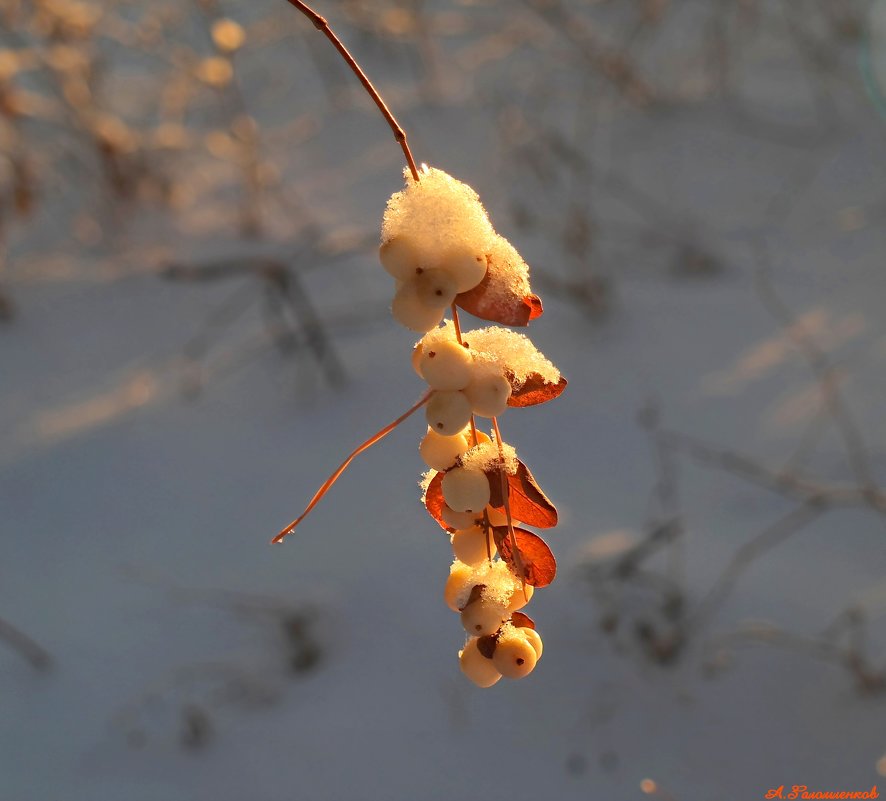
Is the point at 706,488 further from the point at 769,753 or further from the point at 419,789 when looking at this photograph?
the point at 419,789

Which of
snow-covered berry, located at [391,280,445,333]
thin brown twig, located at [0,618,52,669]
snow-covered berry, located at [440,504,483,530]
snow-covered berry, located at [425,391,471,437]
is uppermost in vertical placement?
thin brown twig, located at [0,618,52,669]

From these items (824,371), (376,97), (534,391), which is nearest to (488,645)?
(534,391)

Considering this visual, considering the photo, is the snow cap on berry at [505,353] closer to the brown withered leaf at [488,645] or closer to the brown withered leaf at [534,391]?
the brown withered leaf at [534,391]

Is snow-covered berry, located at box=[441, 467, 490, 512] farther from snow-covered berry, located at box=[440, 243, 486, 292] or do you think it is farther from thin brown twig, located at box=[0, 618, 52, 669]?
thin brown twig, located at box=[0, 618, 52, 669]

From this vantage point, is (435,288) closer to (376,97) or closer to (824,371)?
(376,97)

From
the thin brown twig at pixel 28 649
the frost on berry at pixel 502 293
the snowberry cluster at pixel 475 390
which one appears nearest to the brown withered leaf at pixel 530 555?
the snowberry cluster at pixel 475 390

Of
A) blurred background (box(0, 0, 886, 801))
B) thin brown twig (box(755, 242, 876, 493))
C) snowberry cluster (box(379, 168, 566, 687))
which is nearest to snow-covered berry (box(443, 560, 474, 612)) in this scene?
snowberry cluster (box(379, 168, 566, 687))
